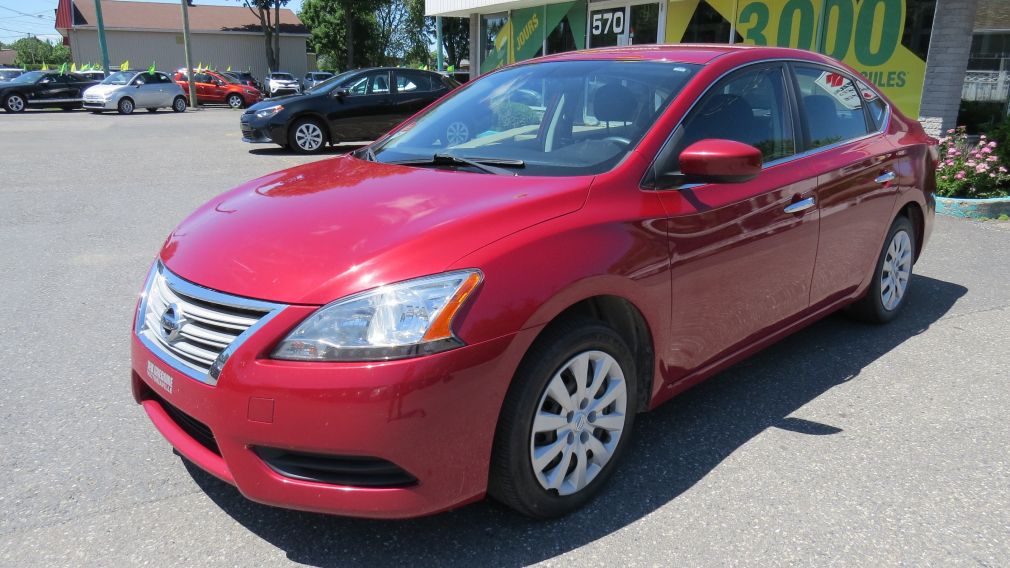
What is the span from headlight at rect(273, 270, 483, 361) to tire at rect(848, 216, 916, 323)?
129 inches

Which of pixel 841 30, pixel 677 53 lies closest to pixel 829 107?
pixel 677 53

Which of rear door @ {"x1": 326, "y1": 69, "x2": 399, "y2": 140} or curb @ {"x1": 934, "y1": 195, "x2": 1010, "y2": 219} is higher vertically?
rear door @ {"x1": 326, "y1": 69, "x2": 399, "y2": 140}

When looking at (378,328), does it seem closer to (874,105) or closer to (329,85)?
(874,105)

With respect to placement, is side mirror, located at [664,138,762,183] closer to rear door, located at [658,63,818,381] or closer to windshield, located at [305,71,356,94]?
rear door, located at [658,63,818,381]

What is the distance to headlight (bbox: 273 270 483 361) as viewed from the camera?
7.07ft

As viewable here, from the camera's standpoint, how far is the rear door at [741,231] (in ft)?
9.78

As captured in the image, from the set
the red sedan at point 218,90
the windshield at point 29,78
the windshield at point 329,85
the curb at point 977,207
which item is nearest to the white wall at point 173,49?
the red sedan at point 218,90

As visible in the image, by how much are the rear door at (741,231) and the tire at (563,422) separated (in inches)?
16.0

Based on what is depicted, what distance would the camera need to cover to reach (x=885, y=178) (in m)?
4.25

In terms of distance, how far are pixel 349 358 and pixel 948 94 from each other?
9.82 m

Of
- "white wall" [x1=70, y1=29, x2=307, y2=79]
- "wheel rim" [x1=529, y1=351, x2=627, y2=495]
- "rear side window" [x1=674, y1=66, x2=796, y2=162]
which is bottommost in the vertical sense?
"wheel rim" [x1=529, y1=351, x2=627, y2=495]

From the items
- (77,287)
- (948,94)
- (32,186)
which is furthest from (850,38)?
(32,186)

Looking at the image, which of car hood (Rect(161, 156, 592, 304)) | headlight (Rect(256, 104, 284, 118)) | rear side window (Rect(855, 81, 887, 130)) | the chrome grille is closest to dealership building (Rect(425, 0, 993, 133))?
rear side window (Rect(855, 81, 887, 130))

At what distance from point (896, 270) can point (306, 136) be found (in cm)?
1125
